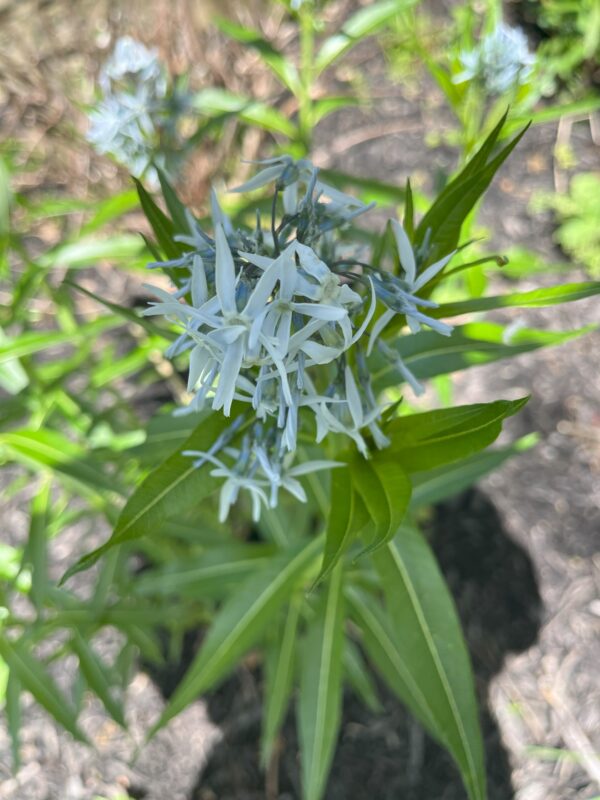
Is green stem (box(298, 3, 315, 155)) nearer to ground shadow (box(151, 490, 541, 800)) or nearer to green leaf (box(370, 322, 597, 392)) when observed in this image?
green leaf (box(370, 322, 597, 392))

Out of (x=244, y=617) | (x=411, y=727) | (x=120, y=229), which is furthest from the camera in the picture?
(x=120, y=229)

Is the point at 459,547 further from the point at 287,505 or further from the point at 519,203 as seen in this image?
the point at 519,203

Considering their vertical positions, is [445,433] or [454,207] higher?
[454,207]

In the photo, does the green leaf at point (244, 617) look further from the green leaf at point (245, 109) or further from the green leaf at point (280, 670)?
the green leaf at point (245, 109)

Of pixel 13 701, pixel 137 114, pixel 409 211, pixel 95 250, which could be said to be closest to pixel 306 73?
pixel 137 114

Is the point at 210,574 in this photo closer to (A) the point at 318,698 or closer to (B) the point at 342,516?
(A) the point at 318,698

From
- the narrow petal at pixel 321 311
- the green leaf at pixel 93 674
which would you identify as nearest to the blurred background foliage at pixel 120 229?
the green leaf at pixel 93 674
